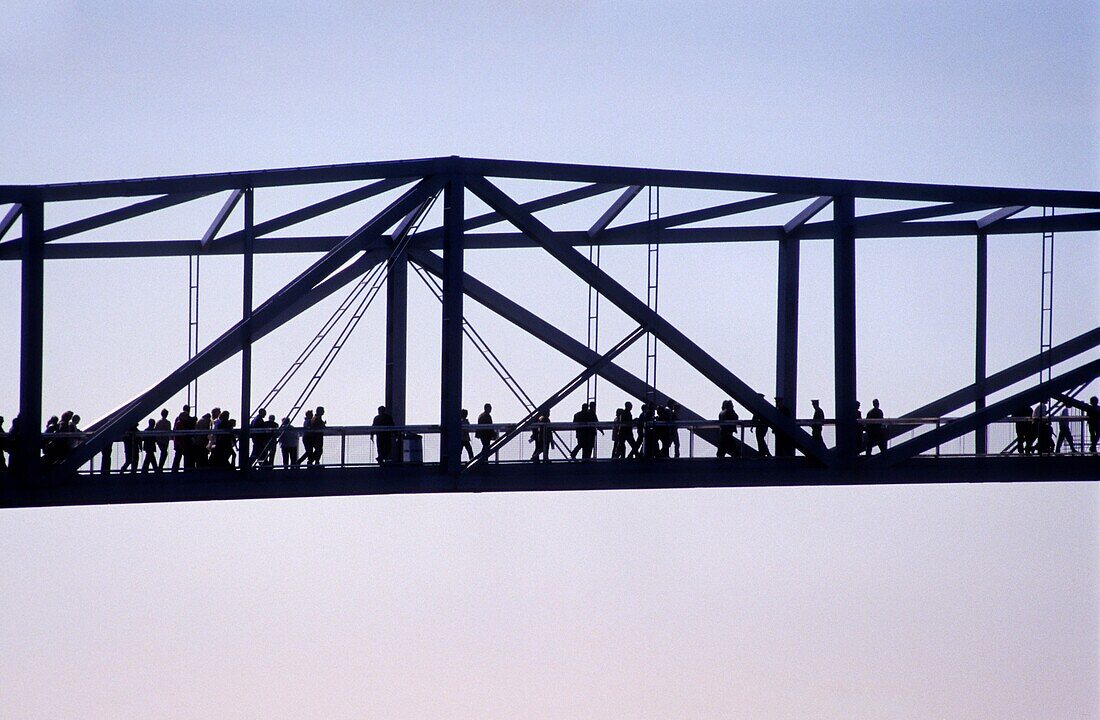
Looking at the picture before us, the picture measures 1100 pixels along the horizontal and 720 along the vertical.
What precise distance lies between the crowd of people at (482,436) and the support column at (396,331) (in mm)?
2207

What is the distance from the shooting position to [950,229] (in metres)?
31.8

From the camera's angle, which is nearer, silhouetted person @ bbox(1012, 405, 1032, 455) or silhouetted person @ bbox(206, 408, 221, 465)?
silhouetted person @ bbox(206, 408, 221, 465)

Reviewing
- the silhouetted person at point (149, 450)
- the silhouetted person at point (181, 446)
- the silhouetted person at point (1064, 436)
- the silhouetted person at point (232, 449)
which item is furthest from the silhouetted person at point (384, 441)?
the silhouetted person at point (1064, 436)

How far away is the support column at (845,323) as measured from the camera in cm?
2667

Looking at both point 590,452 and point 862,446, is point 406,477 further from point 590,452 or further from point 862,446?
point 862,446

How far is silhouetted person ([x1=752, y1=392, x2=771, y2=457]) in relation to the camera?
26.4 meters

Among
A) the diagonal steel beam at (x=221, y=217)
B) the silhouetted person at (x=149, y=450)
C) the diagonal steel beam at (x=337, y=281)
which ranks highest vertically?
the diagonal steel beam at (x=221, y=217)

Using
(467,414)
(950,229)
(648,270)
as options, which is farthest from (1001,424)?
(467,414)

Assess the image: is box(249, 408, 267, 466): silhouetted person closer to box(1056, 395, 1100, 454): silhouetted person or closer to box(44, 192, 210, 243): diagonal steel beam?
box(44, 192, 210, 243): diagonal steel beam

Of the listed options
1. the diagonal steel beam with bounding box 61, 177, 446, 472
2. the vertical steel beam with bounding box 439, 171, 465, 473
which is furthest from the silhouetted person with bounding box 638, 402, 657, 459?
the diagonal steel beam with bounding box 61, 177, 446, 472

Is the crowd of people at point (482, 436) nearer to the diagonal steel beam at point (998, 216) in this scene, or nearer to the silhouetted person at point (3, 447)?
the silhouetted person at point (3, 447)

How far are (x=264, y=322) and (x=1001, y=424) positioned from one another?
47.2 feet

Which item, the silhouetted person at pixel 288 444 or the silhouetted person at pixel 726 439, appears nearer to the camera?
the silhouetted person at pixel 288 444

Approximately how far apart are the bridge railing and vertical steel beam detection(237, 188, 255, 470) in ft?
0.64
